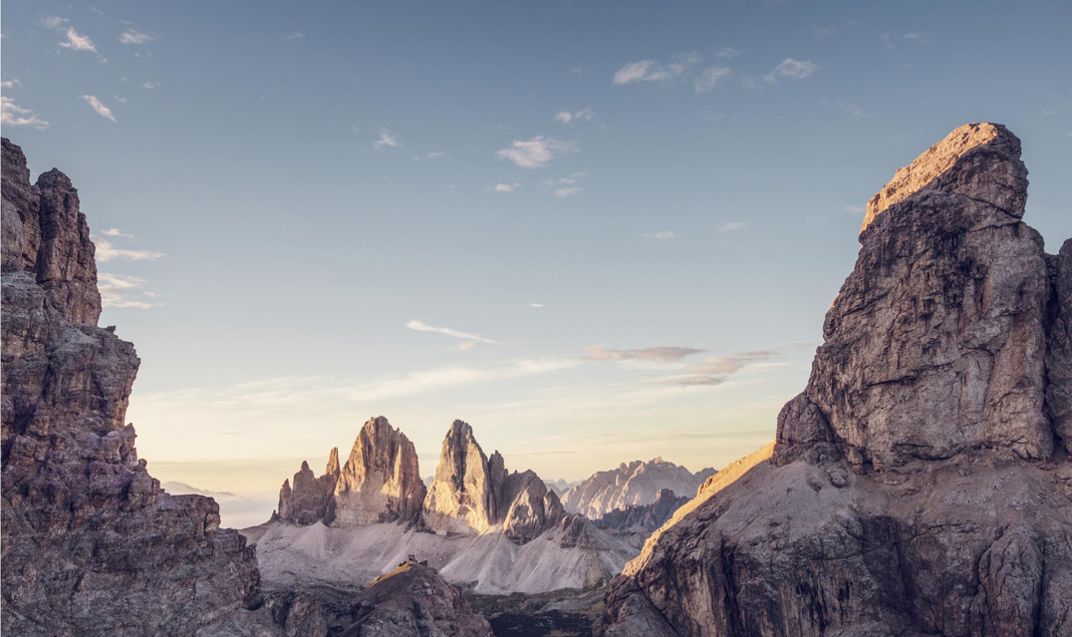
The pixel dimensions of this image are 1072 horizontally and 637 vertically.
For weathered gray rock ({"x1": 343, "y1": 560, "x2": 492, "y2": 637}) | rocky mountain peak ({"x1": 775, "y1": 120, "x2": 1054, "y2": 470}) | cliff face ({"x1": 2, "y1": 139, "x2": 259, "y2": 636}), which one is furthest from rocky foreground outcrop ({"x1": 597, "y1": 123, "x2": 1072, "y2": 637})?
cliff face ({"x1": 2, "y1": 139, "x2": 259, "y2": 636})

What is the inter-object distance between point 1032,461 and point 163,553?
132846 mm

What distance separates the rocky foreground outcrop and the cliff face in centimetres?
7415

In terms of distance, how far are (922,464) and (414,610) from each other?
91322 millimetres

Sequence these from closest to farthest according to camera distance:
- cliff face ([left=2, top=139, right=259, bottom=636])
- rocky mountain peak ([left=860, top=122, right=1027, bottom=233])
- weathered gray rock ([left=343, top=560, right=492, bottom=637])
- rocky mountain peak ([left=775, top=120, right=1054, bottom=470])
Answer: cliff face ([left=2, top=139, right=259, bottom=636]) < weathered gray rock ([left=343, top=560, right=492, bottom=637]) < rocky mountain peak ([left=775, top=120, right=1054, bottom=470]) < rocky mountain peak ([left=860, top=122, right=1027, bottom=233])

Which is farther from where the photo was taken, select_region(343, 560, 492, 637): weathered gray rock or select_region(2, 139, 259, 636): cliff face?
select_region(343, 560, 492, 637): weathered gray rock

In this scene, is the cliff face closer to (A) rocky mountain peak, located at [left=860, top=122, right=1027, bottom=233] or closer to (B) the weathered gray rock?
(B) the weathered gray rock

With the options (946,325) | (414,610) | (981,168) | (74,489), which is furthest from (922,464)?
(74,489)

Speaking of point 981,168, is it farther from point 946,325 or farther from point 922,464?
point 922,464

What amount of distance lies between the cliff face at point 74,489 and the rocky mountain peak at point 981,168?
135384 millimetres

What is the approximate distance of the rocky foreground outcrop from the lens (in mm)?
115438

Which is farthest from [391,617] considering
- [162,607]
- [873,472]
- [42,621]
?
[873,472]

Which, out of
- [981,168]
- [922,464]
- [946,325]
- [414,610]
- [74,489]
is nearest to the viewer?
[74,489]

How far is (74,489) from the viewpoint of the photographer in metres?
102

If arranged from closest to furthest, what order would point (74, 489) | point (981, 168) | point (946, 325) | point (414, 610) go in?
point (74, 489), point (414, 610), point (946, 325), point (981, 168)
